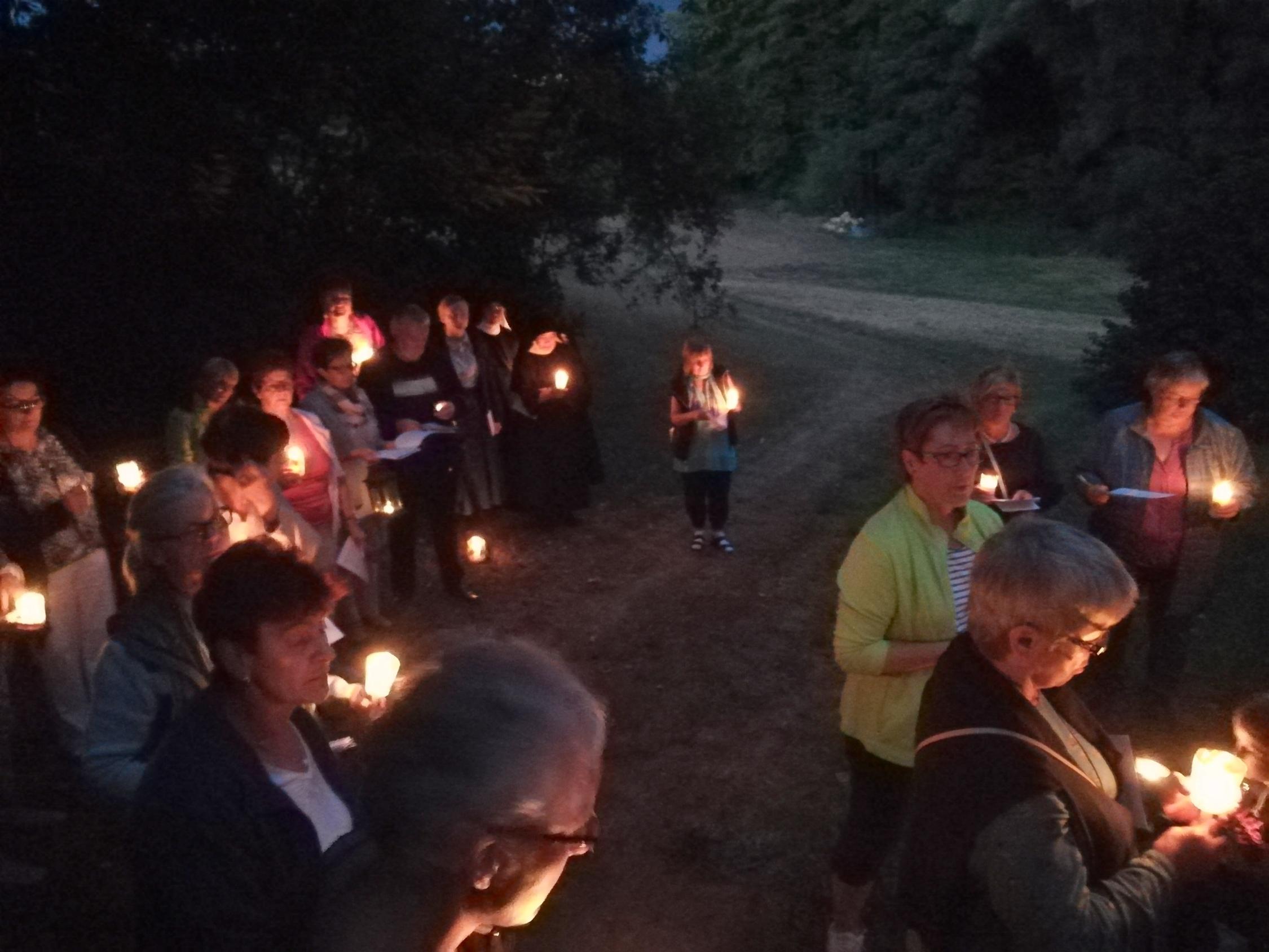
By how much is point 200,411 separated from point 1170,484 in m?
5.02

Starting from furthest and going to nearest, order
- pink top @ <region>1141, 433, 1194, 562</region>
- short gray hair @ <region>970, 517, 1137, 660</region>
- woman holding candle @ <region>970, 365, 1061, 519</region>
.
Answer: pink top @ <region>1141, 433, 1194, 562</region> → woman holding candle @ <region>970, 365, 1061, 519</region> → short gray hair @ <region>970, 517, 1137, 660</region>

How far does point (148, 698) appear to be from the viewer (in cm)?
287

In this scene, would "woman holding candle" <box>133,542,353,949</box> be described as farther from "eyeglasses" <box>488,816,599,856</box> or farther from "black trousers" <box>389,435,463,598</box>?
"black trousers" <box>389,435,463,598</box>

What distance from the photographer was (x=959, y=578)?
341 centimetres

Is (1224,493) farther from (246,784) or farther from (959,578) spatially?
(246,784)

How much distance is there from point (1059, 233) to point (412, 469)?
28902mm

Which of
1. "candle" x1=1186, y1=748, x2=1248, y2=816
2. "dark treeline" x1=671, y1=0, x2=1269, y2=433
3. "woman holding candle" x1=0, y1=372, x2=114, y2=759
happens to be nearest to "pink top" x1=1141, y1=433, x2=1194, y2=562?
"candle" x1=1186, y1=748, x2=1248, y2=816

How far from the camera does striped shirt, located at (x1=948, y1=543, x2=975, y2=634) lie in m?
3.38

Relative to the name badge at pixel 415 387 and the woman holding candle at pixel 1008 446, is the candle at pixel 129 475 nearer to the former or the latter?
the name badge at pixel 415 387

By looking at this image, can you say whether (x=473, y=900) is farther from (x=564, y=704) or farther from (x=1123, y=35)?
(x=1123, y=35)

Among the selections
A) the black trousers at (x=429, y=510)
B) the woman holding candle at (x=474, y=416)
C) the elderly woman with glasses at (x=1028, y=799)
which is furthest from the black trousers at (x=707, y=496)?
the elderly woman with glasses at (x=1028, y=799)

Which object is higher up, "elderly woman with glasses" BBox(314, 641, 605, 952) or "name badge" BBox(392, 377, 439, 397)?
"elderly woman with glasses" BBox(314, 641, 605, 952)

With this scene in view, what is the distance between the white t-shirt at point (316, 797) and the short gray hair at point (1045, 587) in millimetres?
1446

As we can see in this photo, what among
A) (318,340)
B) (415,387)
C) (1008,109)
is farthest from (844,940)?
(1008,109)
